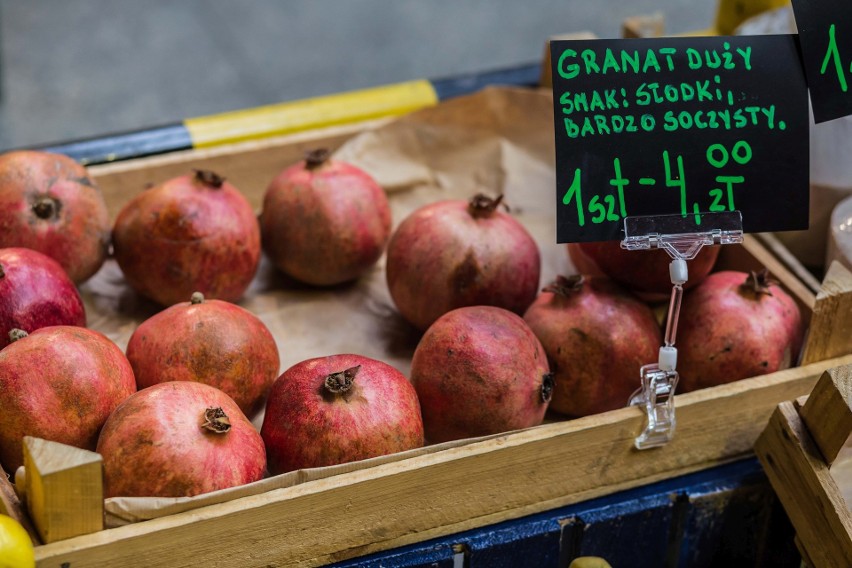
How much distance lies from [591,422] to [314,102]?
105 cm

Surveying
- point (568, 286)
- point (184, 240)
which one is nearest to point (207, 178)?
point (184, 240)

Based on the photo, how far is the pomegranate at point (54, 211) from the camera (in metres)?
1.37

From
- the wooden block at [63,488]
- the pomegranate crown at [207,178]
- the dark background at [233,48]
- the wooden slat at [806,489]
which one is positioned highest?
the dark background at [233,48]

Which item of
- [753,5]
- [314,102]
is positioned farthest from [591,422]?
[753,5]

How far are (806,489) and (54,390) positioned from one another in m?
0.92

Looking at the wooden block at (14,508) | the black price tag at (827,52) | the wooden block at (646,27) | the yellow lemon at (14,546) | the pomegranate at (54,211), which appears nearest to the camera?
the yellow lemon at (14,546)

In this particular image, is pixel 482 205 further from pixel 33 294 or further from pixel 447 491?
pixel 33 294

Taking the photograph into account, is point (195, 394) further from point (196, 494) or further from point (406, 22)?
point (406, 22)

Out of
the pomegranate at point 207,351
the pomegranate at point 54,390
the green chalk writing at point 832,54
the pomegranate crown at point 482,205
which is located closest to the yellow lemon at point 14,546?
the pomegranate at point 54,390

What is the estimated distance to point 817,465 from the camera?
1.13m

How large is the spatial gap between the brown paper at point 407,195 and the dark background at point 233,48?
81.5 inches

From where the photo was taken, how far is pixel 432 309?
141 centimetres

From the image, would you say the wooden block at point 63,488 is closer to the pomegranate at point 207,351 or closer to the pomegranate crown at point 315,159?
the pomegranate at point 207,351

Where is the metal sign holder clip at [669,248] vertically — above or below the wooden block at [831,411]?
above
